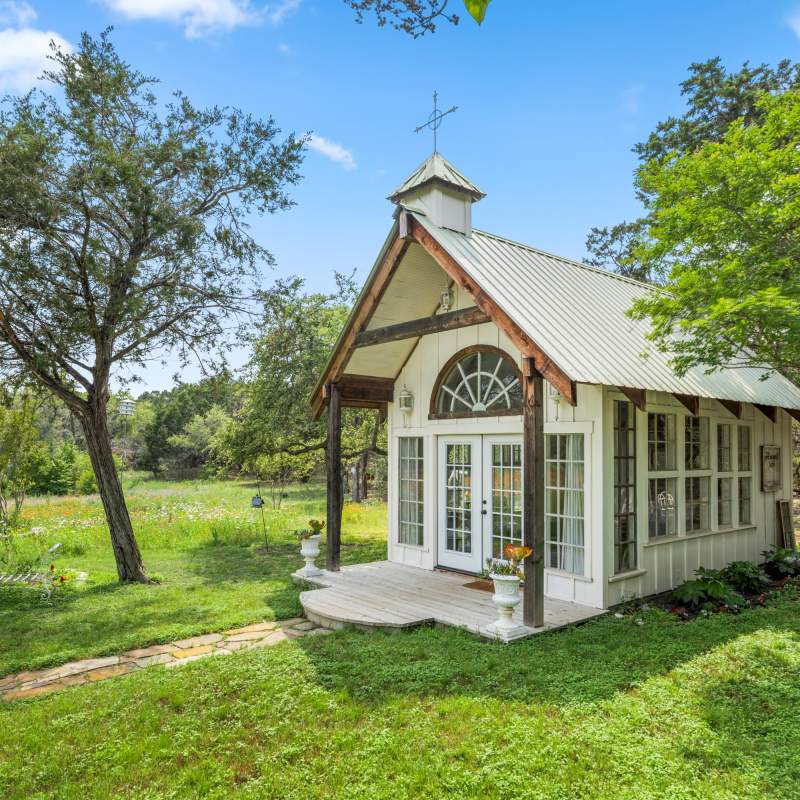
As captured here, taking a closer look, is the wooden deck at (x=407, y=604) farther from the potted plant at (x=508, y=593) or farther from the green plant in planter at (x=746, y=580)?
the green plant in planter at (x=746, y=580)

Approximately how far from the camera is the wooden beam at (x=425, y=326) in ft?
20.9

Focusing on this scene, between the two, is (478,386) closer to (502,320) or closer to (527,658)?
(502,320)

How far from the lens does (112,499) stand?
27.4ft

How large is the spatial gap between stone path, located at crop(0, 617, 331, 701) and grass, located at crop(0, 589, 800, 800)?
339mm

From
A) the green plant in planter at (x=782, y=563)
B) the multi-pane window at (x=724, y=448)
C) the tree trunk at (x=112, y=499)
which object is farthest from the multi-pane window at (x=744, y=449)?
the tree trunk at (x=112, y=499)

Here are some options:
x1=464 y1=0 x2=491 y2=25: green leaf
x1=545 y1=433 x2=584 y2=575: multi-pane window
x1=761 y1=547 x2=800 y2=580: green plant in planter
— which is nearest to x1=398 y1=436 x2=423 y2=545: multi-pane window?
x1=545 y1=433 x2=584 y2=575: multi-pane window

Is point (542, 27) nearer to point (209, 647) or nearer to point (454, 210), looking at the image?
point (454, 210)

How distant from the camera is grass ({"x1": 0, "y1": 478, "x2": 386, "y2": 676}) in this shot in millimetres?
5891

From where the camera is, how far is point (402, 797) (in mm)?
Result: 3090

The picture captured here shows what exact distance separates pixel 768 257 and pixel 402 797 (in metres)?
6.05

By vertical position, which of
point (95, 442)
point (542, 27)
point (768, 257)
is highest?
point (542, 27)

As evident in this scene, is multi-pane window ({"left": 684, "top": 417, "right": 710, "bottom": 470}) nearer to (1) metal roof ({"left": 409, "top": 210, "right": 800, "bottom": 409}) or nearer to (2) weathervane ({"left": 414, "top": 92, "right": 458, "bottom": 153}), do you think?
(1) metal roof ({"left": 409, "top": 210, "right": 800, "bottom": 409})

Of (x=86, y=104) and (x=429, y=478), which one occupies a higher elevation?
(x=86, y=104)

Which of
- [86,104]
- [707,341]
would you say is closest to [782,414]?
[707,341]
